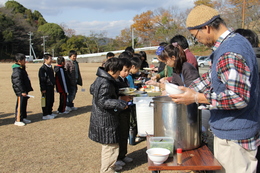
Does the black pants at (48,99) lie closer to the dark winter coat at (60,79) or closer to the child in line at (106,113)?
the dark winter coat at (60,79)

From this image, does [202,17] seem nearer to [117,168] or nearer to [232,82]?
[232,82]

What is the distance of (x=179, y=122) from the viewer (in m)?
2.02

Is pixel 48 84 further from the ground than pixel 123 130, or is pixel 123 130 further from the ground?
pixel 48 84

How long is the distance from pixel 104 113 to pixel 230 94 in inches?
A: 77.3

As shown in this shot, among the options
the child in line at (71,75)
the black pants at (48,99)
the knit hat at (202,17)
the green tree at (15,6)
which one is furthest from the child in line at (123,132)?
the green tree at (15,6)

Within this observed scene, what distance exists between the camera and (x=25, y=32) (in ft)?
185

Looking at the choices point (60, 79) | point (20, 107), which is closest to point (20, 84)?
point (20, 107)

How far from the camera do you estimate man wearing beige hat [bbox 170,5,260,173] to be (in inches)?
58.1

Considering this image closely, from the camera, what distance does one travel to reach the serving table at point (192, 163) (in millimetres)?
1856

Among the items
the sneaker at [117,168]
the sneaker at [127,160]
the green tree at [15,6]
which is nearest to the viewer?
the sneaker at [117,168]

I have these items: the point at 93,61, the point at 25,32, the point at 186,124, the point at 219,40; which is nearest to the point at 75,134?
the point at 186,124

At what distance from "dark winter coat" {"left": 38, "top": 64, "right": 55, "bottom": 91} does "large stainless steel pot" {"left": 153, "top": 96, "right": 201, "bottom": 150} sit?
5.07m

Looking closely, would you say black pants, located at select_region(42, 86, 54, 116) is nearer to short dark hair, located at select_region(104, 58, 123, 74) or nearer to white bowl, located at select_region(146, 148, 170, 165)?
short dark hair, located at select_region(104, 58, 123, 74)

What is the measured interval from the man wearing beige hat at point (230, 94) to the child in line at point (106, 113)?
1513 mm
